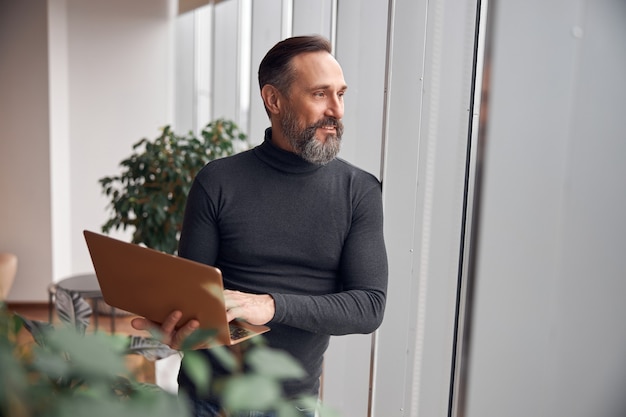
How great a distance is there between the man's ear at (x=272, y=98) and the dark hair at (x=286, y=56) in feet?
0.04

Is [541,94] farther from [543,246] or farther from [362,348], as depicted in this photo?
[362,348]

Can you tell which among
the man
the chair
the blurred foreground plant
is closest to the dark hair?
the man

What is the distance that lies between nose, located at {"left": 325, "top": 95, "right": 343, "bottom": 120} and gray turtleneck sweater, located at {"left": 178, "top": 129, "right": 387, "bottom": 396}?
0.43 feet

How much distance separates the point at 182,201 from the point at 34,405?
2.77 meters

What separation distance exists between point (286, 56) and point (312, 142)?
0.22m

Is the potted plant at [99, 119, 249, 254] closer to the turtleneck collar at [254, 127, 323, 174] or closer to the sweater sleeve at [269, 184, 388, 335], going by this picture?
the turtleneck collar at [254, 127, 323, 174]

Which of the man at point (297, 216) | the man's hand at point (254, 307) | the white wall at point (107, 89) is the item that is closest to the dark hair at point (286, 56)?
the man at point (297, 216)

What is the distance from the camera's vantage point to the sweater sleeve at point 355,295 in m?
1.26

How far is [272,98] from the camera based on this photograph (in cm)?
148

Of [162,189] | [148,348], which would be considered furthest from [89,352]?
[162,189]

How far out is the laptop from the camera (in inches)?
A: 41.2

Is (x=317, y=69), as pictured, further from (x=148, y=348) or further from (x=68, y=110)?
(x=68, y=110)

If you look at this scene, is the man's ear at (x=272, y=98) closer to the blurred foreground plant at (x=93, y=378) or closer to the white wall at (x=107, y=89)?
the blurred foreground plant at (x=93, y=378)

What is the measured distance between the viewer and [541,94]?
44.8 inches
